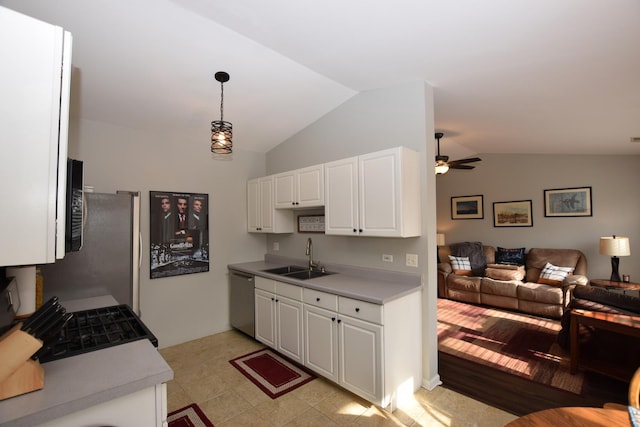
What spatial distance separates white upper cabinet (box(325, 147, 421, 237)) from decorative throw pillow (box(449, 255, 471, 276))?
3.53m

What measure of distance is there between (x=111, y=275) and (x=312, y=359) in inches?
74.8

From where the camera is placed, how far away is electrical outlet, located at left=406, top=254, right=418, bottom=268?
2635 millimetres

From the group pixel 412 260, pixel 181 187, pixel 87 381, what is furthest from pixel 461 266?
pixel 87 381

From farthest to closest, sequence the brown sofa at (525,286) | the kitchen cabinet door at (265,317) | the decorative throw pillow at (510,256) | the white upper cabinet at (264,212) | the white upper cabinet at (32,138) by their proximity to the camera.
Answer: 1. the decorative throw pillow at (510,256)
2. the brown sofa at (525,286)
3. the white upper cabinet at (264,212)
4. the kitchen cabinet door at (265,317)
5. the white upper cabinet at (32,138)

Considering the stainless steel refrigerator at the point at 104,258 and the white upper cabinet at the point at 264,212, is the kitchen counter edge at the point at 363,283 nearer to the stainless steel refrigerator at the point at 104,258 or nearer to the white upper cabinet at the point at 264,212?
the white upper cabinet at the point at 264,212

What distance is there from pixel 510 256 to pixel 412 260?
12.5 feet

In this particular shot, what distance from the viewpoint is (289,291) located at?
2951 millimetres

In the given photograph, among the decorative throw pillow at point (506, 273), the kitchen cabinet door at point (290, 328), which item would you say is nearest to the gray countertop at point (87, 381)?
the kitchen cabinet door at point (290, 328)

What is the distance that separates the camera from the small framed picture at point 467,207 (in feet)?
20.0

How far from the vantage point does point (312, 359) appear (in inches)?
106

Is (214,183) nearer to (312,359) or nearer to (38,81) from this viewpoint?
(312,359)

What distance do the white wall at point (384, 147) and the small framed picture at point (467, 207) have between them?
4.12 metres

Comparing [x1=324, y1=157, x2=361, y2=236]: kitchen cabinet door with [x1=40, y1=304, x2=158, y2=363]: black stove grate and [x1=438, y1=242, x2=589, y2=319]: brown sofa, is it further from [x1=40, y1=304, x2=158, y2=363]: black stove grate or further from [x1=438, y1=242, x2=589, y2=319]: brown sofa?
[x1=438, y1=242, x2=589, y2=319]: brown sofa

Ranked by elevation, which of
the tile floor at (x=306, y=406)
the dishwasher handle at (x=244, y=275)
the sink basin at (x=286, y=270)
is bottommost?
the tile floor at (x=306, y=406)
